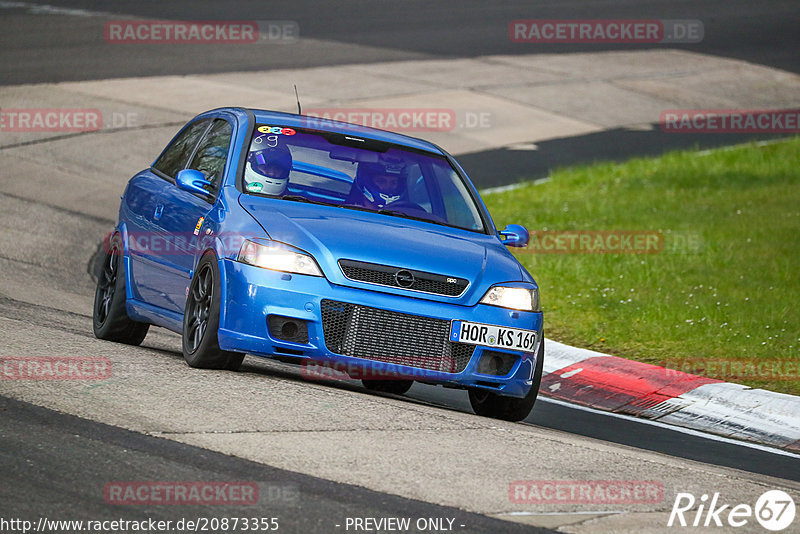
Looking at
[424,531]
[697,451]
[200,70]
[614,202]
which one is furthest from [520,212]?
[424,531]

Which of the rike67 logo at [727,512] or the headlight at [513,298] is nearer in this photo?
the rike67 logo at [727,512]

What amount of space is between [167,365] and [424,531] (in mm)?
3053

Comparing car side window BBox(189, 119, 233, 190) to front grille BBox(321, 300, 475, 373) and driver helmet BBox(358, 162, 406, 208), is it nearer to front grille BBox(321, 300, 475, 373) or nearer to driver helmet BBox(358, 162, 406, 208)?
A: driver helmet BBox(358, 162, 406, 208)

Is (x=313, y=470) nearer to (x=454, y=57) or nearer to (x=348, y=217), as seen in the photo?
(x=348, y=217)

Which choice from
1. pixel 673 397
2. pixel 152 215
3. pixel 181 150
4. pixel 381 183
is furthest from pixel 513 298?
pixel 181 150

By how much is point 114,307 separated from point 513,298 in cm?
302

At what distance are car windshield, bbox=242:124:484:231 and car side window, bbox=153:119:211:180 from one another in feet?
2.64

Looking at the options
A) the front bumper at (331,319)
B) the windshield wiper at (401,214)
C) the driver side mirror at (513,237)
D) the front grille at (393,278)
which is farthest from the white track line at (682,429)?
the front grille at (393,278)

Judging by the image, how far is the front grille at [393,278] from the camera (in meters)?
7.57

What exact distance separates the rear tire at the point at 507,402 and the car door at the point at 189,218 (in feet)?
6.50

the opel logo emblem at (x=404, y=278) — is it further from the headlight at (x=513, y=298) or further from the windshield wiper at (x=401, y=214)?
the windshield wiper at (x=401, y=214)

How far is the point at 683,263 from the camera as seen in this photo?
14.2 m

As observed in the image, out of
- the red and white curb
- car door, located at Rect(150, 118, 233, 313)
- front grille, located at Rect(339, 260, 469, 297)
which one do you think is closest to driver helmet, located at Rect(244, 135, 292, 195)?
car door, located at Rect(150, 118, 233, 313)

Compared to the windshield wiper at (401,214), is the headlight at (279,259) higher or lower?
lower
